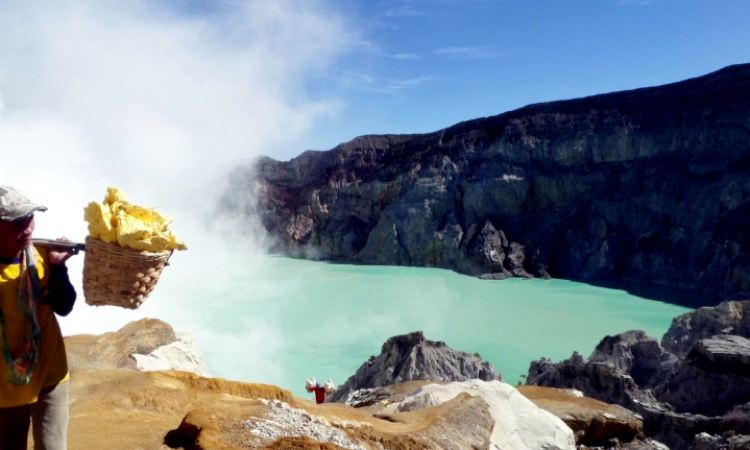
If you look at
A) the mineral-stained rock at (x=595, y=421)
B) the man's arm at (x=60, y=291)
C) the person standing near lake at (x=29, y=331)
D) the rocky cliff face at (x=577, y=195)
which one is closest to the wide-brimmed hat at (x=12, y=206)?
the person standing near lake at (x=29, y=331)

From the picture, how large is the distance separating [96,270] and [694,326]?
11058 mm

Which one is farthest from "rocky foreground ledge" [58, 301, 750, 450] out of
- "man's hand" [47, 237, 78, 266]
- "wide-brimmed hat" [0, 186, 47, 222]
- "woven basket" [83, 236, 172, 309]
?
"wide-brimmed hat" [0, 186, 47, 222]

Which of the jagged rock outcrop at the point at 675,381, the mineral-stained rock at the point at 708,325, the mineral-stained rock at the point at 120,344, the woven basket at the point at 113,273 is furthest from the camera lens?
the mineral-stained rock at the point at 708,325

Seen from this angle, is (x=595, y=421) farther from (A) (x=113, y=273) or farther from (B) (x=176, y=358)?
(A) (x=113, y=273)

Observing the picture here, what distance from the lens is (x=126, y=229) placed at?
2.51 meters

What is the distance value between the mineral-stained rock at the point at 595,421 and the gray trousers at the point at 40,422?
476 centimetres

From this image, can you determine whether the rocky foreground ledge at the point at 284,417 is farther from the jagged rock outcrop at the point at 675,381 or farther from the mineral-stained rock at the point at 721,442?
the jagged rock outcrop at the point at 675,381

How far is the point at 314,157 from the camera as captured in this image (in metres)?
38.4

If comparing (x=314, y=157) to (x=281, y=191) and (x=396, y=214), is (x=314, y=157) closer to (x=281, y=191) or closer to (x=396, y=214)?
(x=281, y=191)

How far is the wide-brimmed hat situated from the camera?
6.61 ft

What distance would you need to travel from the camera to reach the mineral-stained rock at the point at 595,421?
582 centimetres

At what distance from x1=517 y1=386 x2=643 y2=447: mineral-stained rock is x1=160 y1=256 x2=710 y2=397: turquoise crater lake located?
4806 mm

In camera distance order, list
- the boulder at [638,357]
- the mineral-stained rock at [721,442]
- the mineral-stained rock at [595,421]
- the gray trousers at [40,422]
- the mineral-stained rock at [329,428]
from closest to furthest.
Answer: the gray trousers at [40,422] → the mineral-stained rock at [329,428] → the mineral-stained rock at [595,421] → the mineral-stained rock at [721,442] → the boulder at [638,357]

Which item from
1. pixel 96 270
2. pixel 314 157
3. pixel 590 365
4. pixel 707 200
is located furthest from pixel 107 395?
pixel 314 157
